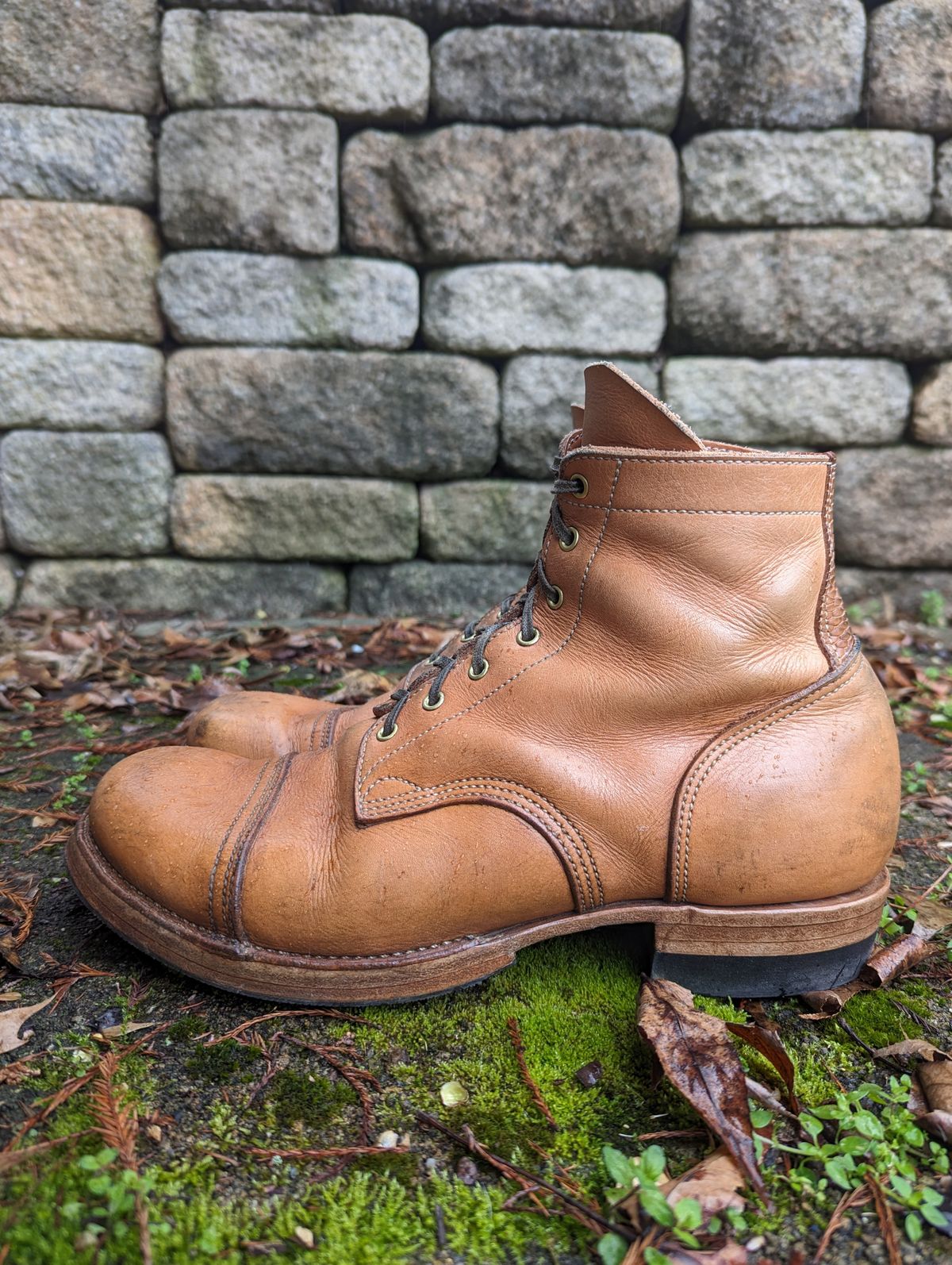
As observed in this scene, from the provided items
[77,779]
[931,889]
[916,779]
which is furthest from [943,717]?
[77,779]

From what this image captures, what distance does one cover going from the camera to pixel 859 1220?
0.86 m

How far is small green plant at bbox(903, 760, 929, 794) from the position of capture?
6.33 ft

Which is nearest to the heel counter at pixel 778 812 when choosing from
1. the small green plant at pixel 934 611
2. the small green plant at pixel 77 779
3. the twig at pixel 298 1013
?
the twig at pixel 298 1013

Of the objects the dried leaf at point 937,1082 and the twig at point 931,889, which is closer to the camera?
the dried leaf at point 937,1082

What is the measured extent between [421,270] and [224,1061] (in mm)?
3012

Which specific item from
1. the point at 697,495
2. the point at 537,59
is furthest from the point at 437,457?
the point at 697,495

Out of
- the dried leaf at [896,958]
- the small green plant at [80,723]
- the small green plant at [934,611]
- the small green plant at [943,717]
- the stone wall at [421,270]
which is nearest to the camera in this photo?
the dried leaf at [896,958]

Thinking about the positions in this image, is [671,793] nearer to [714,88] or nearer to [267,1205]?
[267,1205]

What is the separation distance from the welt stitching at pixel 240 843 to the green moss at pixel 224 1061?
0.15 meters

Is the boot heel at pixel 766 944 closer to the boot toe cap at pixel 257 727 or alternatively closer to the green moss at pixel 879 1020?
the green moss at pixel 879 1020

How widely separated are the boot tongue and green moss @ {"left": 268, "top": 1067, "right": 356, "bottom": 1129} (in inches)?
37.0

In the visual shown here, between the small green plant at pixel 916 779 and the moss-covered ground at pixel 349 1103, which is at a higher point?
the moss-covered ground at pixel 349 1103

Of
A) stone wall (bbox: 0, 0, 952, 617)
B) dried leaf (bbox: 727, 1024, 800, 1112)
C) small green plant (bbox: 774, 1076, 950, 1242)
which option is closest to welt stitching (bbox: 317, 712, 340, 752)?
dried leaf (bbox: 727, 1024, 800, 1112)

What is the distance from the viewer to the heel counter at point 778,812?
44.6 inches
